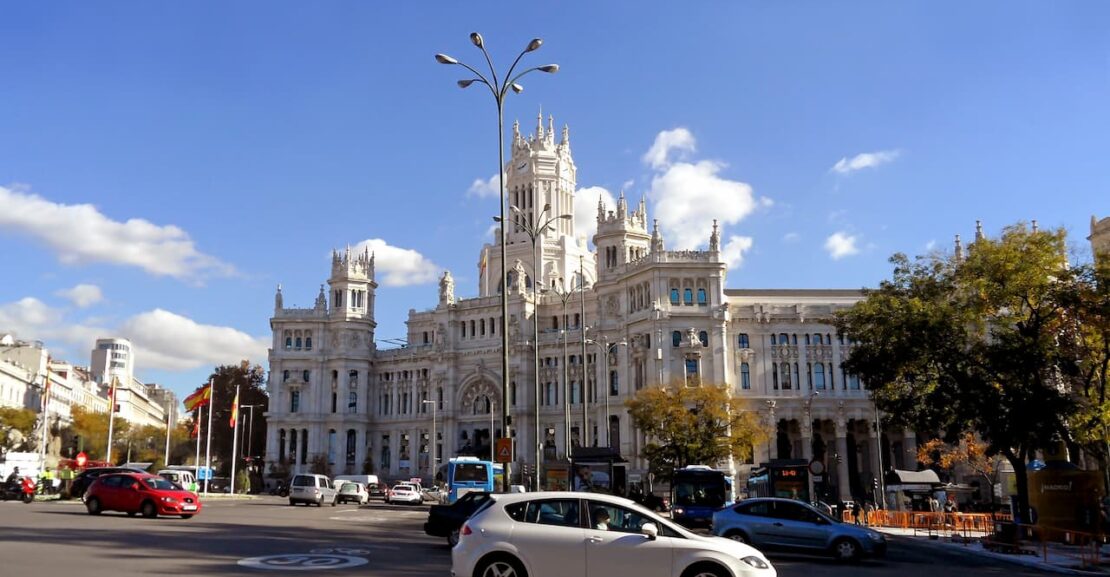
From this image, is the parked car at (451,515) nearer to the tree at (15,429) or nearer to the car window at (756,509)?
the car window at (756,509)

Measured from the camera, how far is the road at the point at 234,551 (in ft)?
53.2

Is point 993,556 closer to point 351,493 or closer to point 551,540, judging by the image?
point 551,540

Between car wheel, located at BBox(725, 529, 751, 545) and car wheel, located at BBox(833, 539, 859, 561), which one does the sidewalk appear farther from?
car wheel, located at BBox(725, 529, 751, 545)

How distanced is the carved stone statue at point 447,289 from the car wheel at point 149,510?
233ft

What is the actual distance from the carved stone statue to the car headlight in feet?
295

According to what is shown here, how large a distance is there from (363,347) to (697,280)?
152ft

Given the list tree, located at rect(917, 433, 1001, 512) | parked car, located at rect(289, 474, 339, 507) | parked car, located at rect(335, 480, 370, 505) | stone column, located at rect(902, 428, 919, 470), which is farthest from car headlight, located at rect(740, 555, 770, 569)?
stone column, located at rect(902, 428, 919, 470)

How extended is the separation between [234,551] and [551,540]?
32.2 feet

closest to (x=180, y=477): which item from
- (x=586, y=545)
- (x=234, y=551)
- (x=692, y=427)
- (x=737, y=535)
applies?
(x=692, y=427)

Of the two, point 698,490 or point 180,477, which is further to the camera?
point 180,477

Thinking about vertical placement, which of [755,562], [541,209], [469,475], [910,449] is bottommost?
[469,475]

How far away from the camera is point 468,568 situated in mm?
13047

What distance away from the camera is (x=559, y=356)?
298 feet

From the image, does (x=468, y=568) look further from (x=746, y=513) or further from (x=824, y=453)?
(x=824, y=453)
